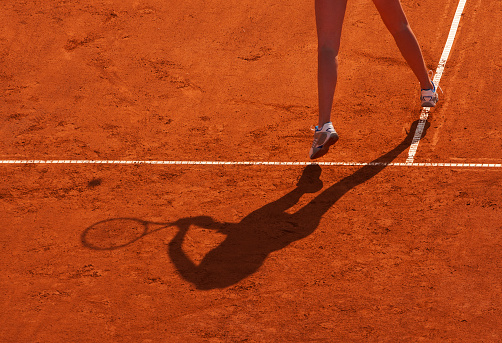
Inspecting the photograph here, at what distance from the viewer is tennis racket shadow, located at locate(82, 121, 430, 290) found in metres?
4.59

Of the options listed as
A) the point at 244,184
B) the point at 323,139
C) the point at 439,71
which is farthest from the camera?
the point at 439,71

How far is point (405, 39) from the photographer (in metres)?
5.49

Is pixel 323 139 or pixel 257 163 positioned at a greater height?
pixel 323 139

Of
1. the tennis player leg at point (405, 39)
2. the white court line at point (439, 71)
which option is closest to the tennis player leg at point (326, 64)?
the tennis player leg at point (405, 39)

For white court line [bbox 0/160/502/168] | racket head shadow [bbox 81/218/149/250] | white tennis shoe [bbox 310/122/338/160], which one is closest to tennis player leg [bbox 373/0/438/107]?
white court line [bbox 0/160/502/168]

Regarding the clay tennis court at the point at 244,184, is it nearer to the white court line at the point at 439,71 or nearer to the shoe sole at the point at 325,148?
the white court line at the point at 439,71

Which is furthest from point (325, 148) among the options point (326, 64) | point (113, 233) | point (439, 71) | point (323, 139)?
point (439, 71)

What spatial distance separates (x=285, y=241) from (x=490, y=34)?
3.79 metres

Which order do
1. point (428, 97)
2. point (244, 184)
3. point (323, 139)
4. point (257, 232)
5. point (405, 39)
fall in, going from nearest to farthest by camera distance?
point (257, 232), point (323, 139), point (244, 184), point (405, 39), point (428, 97)

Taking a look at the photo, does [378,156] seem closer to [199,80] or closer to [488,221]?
[488,221]

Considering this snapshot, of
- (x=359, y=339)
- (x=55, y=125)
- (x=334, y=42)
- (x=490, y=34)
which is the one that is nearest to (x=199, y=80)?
(x=55, y=125)

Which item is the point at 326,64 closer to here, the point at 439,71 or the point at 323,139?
the point at 323,139

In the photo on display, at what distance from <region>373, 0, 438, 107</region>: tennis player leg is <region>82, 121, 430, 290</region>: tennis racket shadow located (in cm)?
84

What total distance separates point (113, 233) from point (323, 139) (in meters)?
1.76
